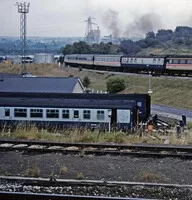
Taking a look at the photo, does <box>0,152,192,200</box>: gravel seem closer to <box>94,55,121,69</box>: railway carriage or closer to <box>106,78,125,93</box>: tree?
<box>106,78,125,93</box>: tree

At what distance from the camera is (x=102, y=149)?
11.9 meters

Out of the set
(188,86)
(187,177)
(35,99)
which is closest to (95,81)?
(188,86)

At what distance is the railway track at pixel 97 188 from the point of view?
7.47 metres

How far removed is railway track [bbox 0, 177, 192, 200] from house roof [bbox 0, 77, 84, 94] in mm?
25292

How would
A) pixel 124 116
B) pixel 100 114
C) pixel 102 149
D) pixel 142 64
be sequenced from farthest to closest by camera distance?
pixel 142 64 < pixel 124 116 < pixel 100 114 < pixel 102 149

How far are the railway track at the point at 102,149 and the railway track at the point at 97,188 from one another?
305 cm

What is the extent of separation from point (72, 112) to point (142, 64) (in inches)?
1237

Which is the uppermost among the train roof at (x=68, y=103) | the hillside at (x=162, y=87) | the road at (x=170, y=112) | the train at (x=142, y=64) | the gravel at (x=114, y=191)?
the train at (x=142, y=64)

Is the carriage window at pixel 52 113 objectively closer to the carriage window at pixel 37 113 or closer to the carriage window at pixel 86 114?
the carriage window at pixel 37 113

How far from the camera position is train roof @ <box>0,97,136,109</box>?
2279cm

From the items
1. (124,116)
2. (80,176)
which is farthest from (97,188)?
(124,116)

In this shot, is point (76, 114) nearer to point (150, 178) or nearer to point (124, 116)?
point (124, 116)

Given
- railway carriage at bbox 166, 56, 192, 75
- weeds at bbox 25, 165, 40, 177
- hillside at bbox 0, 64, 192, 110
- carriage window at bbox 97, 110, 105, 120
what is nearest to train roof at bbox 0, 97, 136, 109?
carriage window at bbox 97, 110, 105, 120

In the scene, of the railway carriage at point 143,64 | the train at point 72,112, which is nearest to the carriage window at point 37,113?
the train at point 72,112
